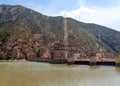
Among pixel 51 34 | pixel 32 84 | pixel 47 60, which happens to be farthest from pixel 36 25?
pixel 32 84

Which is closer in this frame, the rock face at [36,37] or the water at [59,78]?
the water at [59,78]

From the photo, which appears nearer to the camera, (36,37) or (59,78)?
(59,78)

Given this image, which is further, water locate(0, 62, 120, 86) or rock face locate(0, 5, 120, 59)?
rock face locate(0, 5, 120, 59)

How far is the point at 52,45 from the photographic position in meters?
153

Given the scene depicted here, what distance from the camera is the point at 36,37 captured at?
500 ft

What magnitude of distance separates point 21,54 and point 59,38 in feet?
112

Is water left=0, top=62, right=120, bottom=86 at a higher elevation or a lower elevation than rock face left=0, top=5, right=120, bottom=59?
lower

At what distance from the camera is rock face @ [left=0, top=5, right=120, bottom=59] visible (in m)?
135

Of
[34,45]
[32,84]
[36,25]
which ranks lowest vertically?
[32,84]

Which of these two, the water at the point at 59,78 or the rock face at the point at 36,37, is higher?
the rock face at the point at 36,37

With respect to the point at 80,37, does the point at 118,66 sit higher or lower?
lower

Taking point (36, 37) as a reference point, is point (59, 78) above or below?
below

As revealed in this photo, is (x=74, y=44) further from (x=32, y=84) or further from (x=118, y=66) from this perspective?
(x=32, y=84)

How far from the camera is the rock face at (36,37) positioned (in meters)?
→ 135
